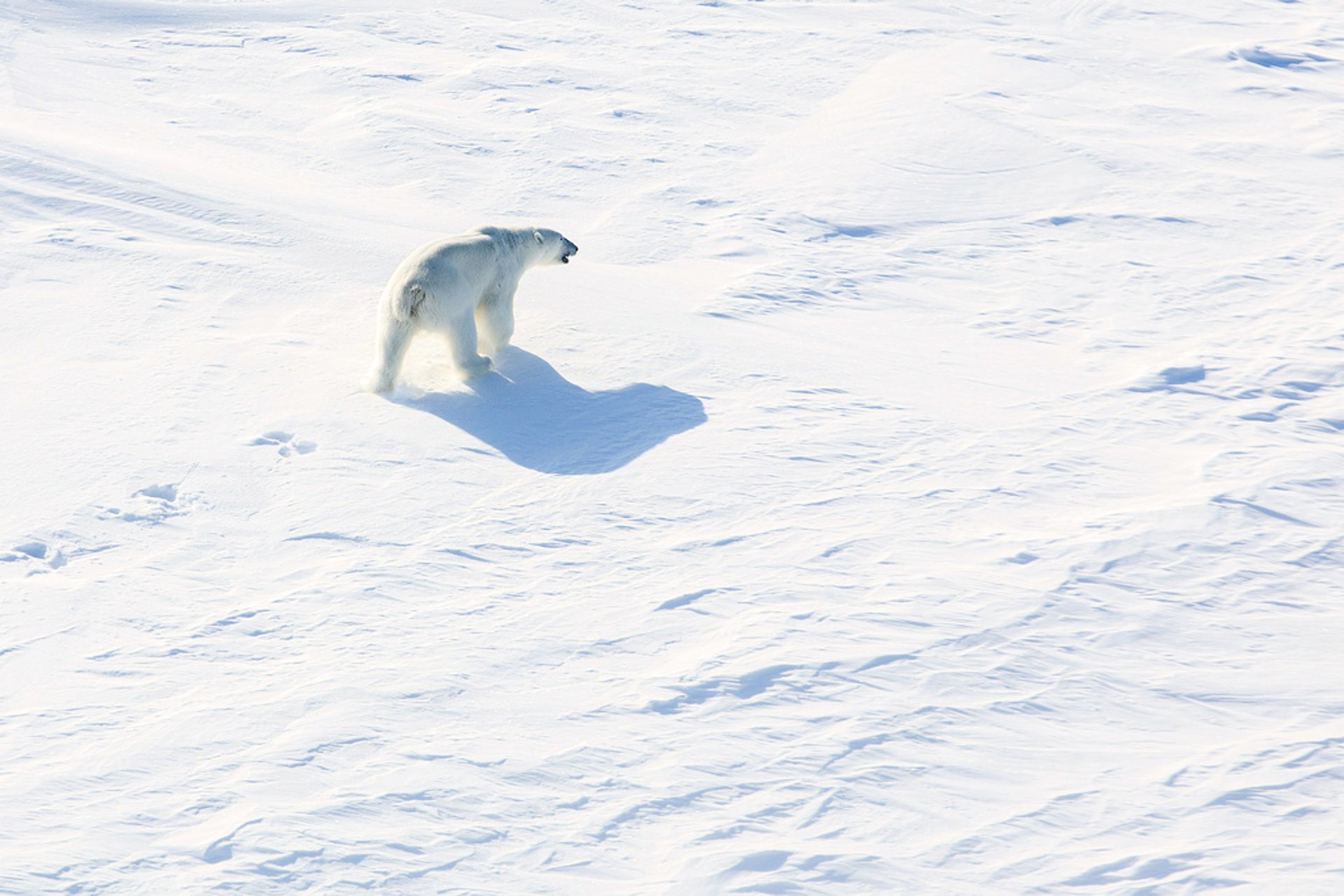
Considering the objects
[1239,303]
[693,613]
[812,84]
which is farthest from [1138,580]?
[812,84]

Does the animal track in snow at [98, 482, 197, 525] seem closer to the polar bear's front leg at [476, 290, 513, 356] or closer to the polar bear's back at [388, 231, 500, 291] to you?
the polar bear's back at [388, 231, 500, 291]

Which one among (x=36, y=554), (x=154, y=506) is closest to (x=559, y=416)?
(x=154, y=506)

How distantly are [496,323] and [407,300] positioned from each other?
2.05 ft

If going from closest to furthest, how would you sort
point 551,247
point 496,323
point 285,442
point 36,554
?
point 36,554, point 285,442, point 496,323, point 551,247

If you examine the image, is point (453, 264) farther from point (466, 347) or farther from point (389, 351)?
point (389, 351)

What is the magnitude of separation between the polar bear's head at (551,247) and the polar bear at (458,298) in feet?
0.26

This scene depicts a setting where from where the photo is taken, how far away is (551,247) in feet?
22.7

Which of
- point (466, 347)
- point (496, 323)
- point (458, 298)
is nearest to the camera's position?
point (458, 298)

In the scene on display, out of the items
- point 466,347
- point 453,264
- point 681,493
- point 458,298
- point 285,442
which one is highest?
point 453,264

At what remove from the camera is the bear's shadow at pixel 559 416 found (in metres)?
5.93

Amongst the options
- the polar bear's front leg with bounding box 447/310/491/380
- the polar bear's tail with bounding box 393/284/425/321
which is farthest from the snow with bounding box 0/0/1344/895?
the polar bear's tail with bounding box 393/284/425/321

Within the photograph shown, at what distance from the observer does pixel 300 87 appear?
10.1m

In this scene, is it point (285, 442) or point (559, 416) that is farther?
point (559, 416)

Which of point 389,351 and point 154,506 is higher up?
point 389,351
